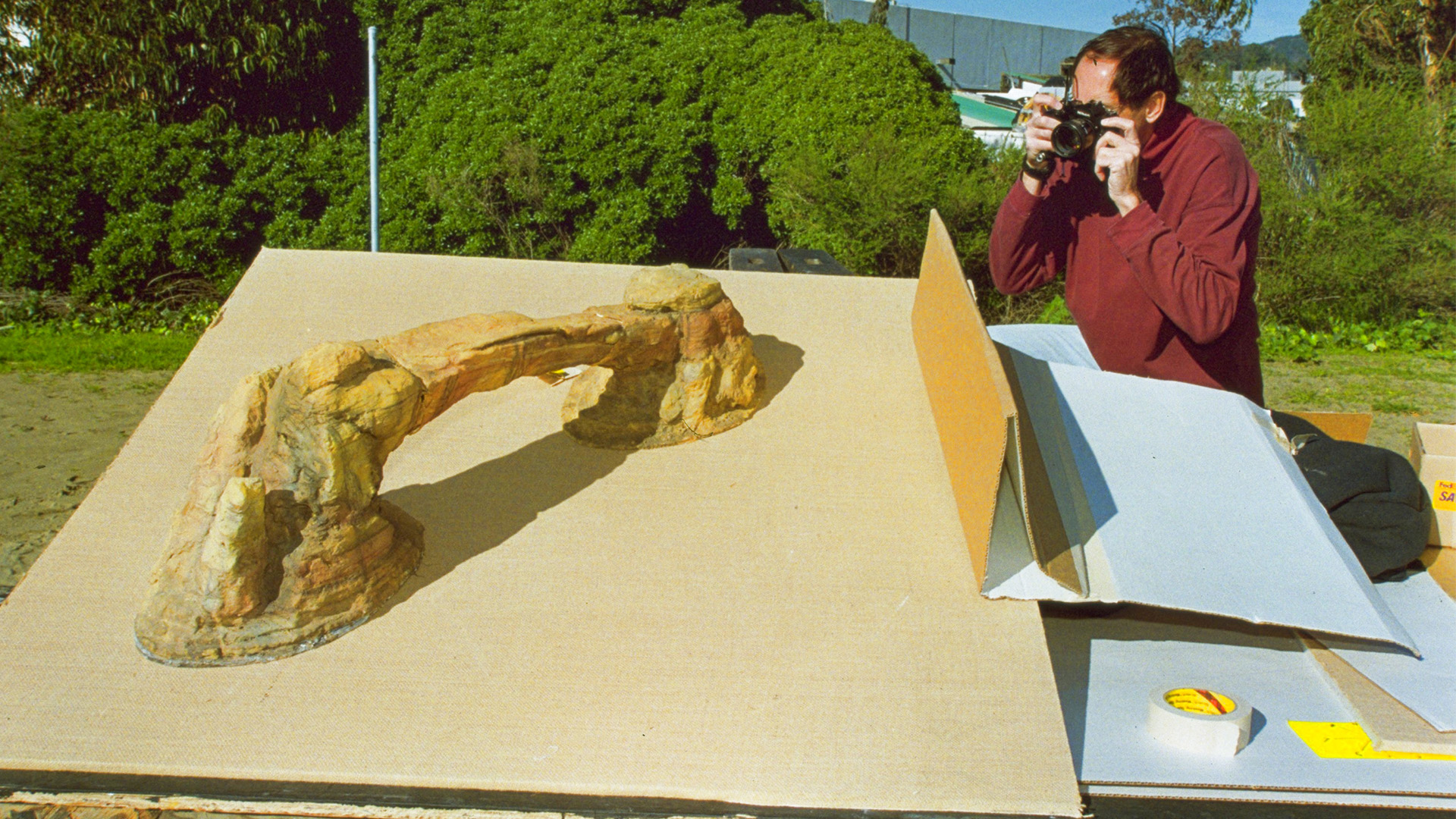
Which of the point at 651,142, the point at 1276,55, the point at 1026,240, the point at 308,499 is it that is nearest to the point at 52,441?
the point at 308,499

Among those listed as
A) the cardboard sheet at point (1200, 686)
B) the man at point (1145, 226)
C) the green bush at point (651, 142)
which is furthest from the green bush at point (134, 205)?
the cardboard sheet at point (1200, 686)

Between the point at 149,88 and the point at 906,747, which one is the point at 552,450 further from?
the point at 149,88

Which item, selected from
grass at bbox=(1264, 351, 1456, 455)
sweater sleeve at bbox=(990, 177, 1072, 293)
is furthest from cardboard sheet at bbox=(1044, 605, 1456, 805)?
grass at bbox=(1264, 351, 1456, 455)

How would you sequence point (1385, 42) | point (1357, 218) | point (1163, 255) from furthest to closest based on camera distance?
1. point (1385, 42)
2. point (1357, 218)
3. point (1163, 255)

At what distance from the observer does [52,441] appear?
4051 millimetres

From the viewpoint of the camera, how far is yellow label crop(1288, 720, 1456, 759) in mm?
1537

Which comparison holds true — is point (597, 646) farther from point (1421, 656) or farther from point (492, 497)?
point (1421, 656)

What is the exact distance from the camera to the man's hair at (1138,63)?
2.12 meters

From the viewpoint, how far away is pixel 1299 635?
6.11 ft

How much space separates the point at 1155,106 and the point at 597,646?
164cm

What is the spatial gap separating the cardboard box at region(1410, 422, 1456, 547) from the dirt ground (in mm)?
3600

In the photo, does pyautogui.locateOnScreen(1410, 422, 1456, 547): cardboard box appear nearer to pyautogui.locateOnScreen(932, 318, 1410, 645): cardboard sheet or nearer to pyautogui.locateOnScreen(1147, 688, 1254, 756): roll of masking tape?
pyautogui.locateOnScreen(932, 318, 1410, 645): cardboard sheet

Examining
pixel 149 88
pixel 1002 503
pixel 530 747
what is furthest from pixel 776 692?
pixel 149 88

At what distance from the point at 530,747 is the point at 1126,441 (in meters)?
1.28
